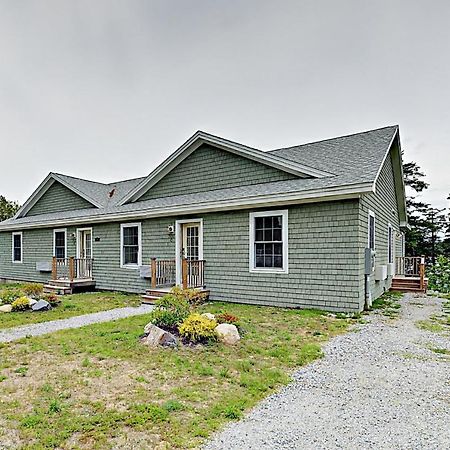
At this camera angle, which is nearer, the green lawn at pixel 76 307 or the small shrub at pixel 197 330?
the small shrub at pixel 197 330

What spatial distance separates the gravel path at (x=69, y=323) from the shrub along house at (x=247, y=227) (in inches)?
49.4

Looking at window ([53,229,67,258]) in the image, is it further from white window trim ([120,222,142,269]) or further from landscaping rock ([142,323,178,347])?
landscaping rock ([142,323,178,347])

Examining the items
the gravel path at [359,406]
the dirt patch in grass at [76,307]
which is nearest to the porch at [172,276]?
the dirt patch in grass at [76,307]

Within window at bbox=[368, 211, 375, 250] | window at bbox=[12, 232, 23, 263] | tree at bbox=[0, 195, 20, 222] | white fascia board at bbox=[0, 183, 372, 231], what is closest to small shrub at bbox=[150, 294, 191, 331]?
white fascia board at bbox=[0, 183, 372, 231]

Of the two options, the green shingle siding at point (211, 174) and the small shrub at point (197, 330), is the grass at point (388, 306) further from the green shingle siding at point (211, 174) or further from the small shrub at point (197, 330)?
the small shrub at point (197, 330)

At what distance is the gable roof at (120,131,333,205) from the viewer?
9.08 m

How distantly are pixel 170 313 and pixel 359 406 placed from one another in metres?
3.25

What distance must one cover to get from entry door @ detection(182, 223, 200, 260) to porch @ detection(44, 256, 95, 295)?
4290 millimetres

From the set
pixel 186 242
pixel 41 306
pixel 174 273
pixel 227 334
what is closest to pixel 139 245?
pixel 174 273

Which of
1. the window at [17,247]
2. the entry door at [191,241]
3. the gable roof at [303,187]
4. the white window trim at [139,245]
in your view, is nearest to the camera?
the gable roof at [303,187]

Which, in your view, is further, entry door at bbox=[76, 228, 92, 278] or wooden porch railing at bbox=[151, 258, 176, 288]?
entry door at bbox=[76, 228, 92, 278]

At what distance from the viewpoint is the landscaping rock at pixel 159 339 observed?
5.21 meters

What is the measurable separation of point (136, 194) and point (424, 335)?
9586 millimetres

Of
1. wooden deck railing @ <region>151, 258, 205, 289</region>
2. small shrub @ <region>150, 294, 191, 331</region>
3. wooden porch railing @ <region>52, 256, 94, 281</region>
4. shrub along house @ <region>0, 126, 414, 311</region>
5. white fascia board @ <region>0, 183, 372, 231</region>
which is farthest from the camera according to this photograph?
wooden porch railing @ <region>52, 256, 94, 281</region>
